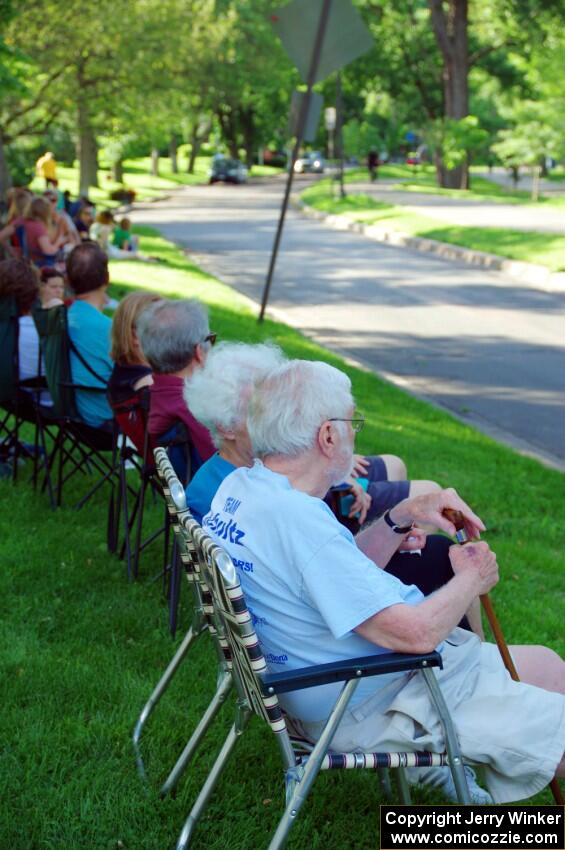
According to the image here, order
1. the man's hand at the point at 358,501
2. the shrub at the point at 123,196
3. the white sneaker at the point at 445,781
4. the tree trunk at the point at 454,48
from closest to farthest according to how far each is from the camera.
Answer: the white sneaker at the point at 445,781
the man's hand at the point at 358,501
the shrub at the point at 123,196
the tree trunk at the point at 454,48

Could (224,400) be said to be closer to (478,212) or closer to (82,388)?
(82,388)

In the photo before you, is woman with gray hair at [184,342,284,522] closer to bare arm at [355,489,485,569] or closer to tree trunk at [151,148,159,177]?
bare arm at [355,489,485,569]

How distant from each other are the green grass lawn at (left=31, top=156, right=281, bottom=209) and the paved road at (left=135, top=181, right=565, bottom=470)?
20820 mm

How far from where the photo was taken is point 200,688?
4.39 m

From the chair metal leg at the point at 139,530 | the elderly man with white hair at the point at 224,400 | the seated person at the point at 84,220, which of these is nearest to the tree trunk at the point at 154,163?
the seated person at the point at 84,220

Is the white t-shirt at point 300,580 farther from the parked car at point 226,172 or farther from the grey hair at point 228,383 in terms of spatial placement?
the parked car at point 226,172

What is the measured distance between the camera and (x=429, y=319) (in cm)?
1536

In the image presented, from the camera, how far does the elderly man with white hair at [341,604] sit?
2910 mm

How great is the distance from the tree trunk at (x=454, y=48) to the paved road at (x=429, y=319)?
1826cm

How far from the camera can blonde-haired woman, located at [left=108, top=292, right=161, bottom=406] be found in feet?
18.2

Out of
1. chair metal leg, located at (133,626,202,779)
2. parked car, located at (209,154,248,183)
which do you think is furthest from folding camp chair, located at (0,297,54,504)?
parked car, located at (209,154,248,183)

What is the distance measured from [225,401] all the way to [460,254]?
20.1m

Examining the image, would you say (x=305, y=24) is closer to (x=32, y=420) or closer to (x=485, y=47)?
(x=32, y=420)

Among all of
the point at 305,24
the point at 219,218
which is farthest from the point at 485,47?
the point at 305,24
